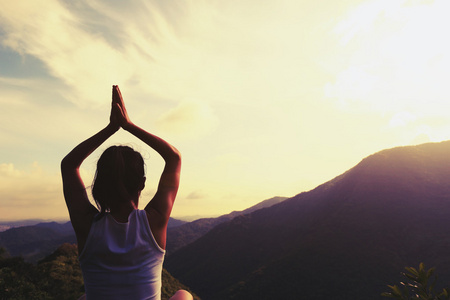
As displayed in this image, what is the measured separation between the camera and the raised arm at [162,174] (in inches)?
74.4

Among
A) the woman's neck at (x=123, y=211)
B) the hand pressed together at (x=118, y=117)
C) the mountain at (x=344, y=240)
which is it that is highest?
the hand pressed together at (x=118, y=117)

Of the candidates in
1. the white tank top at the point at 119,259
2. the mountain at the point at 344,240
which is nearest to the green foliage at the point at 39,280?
the white tank top at the point at 119,259

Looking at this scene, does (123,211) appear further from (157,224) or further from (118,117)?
(118,117)

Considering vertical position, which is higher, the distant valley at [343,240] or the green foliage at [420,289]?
the green foliage at [420,289]

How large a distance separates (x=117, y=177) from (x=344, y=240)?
3023 inches

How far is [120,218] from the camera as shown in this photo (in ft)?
6.16

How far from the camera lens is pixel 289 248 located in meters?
82.9

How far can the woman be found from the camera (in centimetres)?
176

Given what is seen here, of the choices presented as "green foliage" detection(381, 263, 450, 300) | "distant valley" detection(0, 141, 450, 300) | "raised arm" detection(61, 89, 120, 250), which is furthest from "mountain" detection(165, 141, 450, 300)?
"raised arm" detection(61, 89, 120, 250)

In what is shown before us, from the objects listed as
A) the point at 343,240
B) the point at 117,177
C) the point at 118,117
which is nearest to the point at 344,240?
the point at 343,240

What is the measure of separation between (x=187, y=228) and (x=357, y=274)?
139713mm

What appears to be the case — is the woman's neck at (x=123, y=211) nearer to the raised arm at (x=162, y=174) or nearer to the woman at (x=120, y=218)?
the woman at (x=120, y=218)

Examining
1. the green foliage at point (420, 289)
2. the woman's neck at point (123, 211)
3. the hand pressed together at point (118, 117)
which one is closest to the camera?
the woman's neck at point (123, 211)

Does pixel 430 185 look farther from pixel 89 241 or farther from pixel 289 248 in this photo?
pixel 89 241
